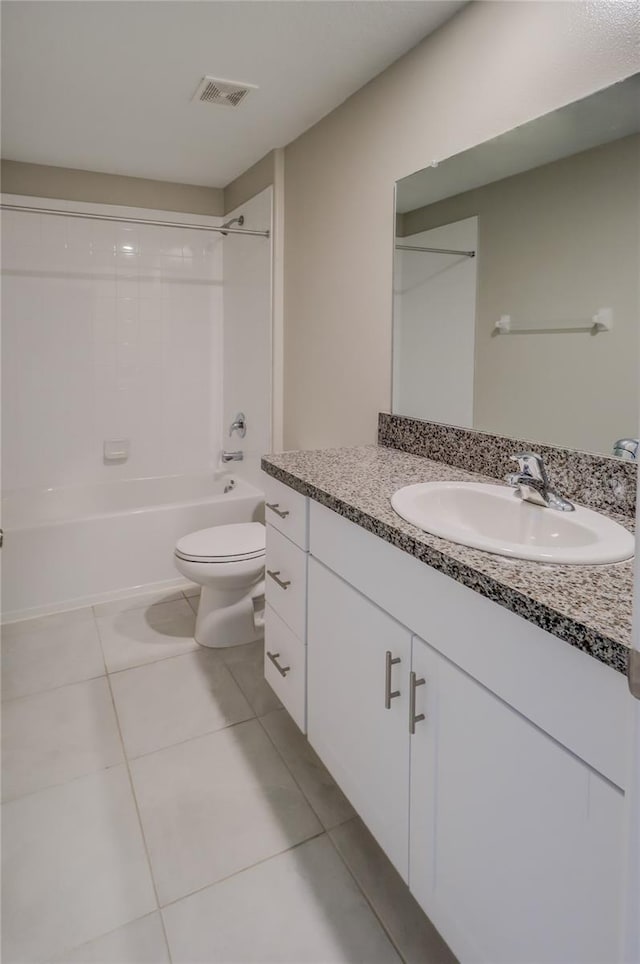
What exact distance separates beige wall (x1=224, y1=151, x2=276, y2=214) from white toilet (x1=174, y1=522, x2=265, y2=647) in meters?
1.77

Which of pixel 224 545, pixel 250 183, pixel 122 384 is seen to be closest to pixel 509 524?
pixel 224 545

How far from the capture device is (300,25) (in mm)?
1771

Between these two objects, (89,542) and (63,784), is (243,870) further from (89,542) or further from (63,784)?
(89,542)

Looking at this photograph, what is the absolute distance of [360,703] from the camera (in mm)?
1333

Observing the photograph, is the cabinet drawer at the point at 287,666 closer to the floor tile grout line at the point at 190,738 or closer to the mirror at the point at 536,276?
the floor tile grout line at the point at 190,738

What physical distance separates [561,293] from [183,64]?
1.57m

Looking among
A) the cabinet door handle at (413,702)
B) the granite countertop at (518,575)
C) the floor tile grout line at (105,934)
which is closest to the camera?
the granite countertop at (518,575)

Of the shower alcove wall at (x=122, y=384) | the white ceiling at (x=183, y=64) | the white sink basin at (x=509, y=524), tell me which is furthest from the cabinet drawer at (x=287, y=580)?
the white ceiling at (x=183, y=64)

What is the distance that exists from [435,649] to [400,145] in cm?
170

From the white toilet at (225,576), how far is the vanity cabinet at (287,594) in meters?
0.50

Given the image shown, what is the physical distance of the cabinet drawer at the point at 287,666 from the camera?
65.3 inches

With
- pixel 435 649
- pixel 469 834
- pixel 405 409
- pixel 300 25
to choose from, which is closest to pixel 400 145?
pixel 300 25

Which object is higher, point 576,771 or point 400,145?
point 400,145

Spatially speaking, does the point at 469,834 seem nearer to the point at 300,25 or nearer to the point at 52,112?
the point at 300,25
